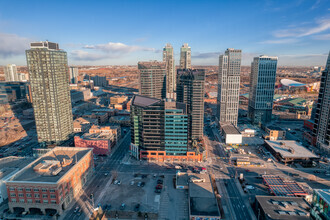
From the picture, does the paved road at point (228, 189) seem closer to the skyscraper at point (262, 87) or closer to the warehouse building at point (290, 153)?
the warehouse building at point (290, 153)

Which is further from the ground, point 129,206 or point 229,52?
point 229,52

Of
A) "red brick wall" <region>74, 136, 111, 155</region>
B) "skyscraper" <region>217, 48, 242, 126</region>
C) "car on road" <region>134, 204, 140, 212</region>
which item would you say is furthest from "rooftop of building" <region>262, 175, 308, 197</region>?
"red brick wall" <region>74, 136, 111, 155</region>

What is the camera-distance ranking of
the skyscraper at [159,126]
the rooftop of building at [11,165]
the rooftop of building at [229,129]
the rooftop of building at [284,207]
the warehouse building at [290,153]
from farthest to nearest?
the rooftop of building at [229,129]
the warehouse building at [290,153]
the skyscraper at [159,126]
the rooftop of building at [11,165]
the rooftop of building at [284,207]

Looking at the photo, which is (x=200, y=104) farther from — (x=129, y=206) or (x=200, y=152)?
(x=129, y=206)

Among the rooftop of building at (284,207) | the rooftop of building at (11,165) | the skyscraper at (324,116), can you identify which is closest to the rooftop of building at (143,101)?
the rooftop of building at (11,165)

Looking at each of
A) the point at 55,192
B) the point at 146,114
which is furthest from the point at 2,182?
the point at 146,114

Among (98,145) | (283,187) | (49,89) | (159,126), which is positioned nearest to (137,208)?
(159,126)

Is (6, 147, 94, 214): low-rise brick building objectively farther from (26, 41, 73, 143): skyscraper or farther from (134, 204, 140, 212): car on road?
(26, 41, 73, 143): skyscraper

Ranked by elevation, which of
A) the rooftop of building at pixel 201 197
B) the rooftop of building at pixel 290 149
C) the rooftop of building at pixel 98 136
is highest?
the rooftop of building at pixel 98 136
